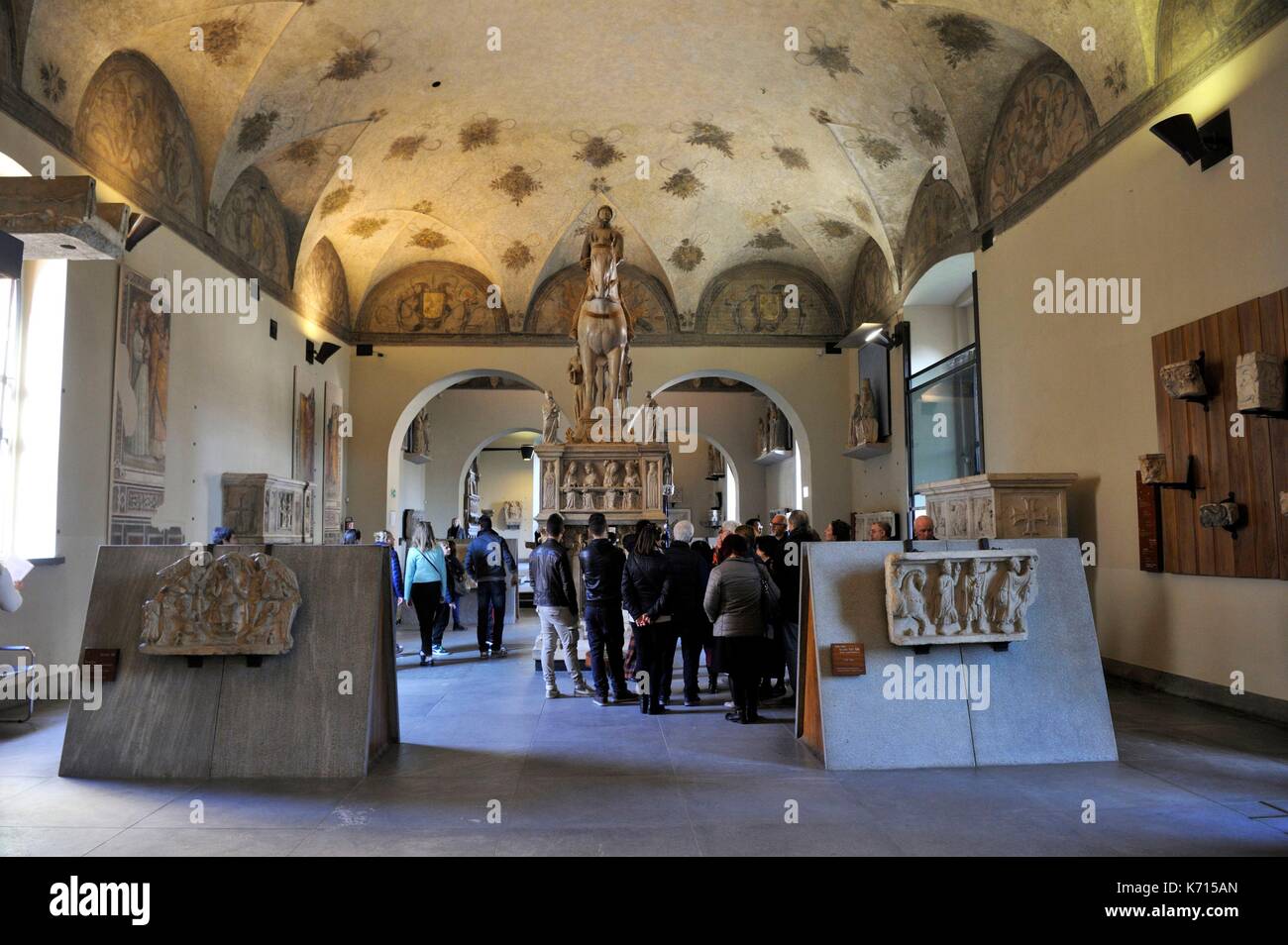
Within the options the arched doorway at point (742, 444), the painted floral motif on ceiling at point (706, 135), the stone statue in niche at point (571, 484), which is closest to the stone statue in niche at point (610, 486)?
the stone statue in niche at point (571, 484)

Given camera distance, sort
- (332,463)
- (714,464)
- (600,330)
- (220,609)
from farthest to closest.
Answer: (714,464) < (332,463) < (600,330) < (220,609)

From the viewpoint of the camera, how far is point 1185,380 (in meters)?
6.74

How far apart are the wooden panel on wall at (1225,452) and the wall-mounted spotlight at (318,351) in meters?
11.6

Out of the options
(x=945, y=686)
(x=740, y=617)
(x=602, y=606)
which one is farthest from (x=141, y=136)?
(x=945, y=686)

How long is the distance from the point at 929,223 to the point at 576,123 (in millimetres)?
5221

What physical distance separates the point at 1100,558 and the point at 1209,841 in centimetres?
527

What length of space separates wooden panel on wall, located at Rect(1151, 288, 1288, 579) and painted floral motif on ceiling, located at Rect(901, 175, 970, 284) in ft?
16.1

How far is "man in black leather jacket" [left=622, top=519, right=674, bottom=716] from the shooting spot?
255 inches

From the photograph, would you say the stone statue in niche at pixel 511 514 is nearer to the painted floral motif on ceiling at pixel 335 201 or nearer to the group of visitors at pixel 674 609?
the painted floral motif on ceiling at pixel 335 201

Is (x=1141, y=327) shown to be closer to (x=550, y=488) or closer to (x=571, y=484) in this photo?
(x=571, y=484)

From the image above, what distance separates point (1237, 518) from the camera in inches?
251

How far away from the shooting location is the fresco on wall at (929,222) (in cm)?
1179

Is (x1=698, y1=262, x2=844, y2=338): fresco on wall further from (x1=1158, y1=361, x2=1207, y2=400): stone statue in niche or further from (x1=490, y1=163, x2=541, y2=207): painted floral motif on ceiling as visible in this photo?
(x1=1158, y1=361, x2=1207, y2=400): stone statue in niche

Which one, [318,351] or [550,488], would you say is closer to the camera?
[550,488]
